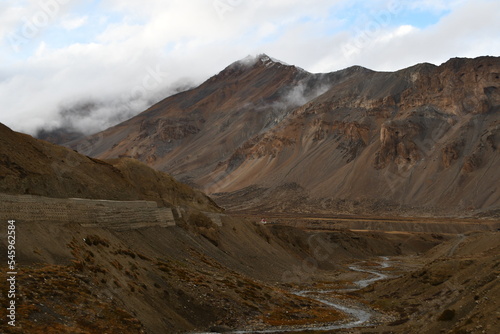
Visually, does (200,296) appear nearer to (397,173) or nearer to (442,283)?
(442,283)

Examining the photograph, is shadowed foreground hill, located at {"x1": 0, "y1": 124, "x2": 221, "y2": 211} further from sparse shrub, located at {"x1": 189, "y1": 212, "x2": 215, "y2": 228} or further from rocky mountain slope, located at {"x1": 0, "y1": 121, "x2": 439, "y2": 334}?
sparse shrub, located at {"x1": 189, "y1": 212, "x2": 215, "y2": 228}

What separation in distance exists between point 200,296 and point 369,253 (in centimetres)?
7677

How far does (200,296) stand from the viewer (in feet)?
118

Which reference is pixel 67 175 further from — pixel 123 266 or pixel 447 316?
pixel 447 316

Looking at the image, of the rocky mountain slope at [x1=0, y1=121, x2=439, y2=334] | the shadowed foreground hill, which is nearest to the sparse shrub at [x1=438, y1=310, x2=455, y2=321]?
the rocky mountain slope at [x1=0, y1=121, x2=439, y2=334]

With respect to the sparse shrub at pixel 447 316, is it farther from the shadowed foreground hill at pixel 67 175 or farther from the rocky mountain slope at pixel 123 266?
the shadowed foreground hill at pixel 67 175

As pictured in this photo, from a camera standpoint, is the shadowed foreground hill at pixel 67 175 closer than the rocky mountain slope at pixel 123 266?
No

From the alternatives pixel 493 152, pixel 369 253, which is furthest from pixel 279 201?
pixel 369 253

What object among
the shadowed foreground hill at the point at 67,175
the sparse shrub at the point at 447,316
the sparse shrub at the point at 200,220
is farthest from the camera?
the sparse shrub at the point at 200,220

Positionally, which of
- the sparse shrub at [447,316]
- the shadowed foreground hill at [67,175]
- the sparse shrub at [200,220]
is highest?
the shadowed foreground hill at [67,175]

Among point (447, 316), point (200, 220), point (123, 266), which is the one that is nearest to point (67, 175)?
point (123, 266)

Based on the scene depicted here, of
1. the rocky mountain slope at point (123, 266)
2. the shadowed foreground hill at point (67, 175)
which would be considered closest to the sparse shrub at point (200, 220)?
the rocky mountain slope at point (123, 266)

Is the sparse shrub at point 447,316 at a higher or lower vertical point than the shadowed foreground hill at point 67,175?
lower

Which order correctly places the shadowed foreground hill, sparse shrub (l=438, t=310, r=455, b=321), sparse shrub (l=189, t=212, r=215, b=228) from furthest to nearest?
sparse shrub (l=189, t=212, r=215, b=228) → the shadowed foreground hill → sparse shrub (l=438, t=310, r=455, b=321)
